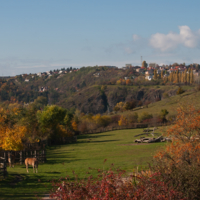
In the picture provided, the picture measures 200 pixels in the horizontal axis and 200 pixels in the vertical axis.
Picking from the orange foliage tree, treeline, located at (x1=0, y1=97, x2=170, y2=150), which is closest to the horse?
treeline, located at (x1=0, y1=97, x2=170, y2=150)

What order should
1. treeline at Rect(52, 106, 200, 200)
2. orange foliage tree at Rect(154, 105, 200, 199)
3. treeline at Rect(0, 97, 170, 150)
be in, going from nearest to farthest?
treeline at Rect(52, 106, 200, 200) → orange foliage tree at Rect(154, 105, 200, 199) → treeline at Rect(0, 97, 170, 150)

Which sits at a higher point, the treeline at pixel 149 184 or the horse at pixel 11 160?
the treeline at pixel 149 184

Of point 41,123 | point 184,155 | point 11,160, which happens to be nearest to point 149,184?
point 184,155

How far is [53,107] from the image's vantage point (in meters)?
57.0

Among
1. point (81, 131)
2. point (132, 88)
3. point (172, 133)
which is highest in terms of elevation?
point (132, 88)

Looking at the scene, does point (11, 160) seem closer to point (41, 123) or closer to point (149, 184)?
point (149, 184)

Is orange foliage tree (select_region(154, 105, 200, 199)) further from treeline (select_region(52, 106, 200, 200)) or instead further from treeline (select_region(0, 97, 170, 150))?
treeline (select_region(0, 97, 170, 150))

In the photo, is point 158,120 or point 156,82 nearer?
point 158,120

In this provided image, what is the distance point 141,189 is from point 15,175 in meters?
14.2

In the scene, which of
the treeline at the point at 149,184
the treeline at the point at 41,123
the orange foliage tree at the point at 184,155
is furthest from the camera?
the treeline at the point at 41,123

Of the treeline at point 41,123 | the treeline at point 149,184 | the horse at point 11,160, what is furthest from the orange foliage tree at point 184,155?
the treeline at point 41,123

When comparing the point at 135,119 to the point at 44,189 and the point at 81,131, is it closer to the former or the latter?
the point at 81,131

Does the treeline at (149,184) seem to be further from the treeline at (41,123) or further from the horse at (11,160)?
the treeline at (41,123)

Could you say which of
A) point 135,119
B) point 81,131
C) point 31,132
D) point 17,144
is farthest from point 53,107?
point 135,119
